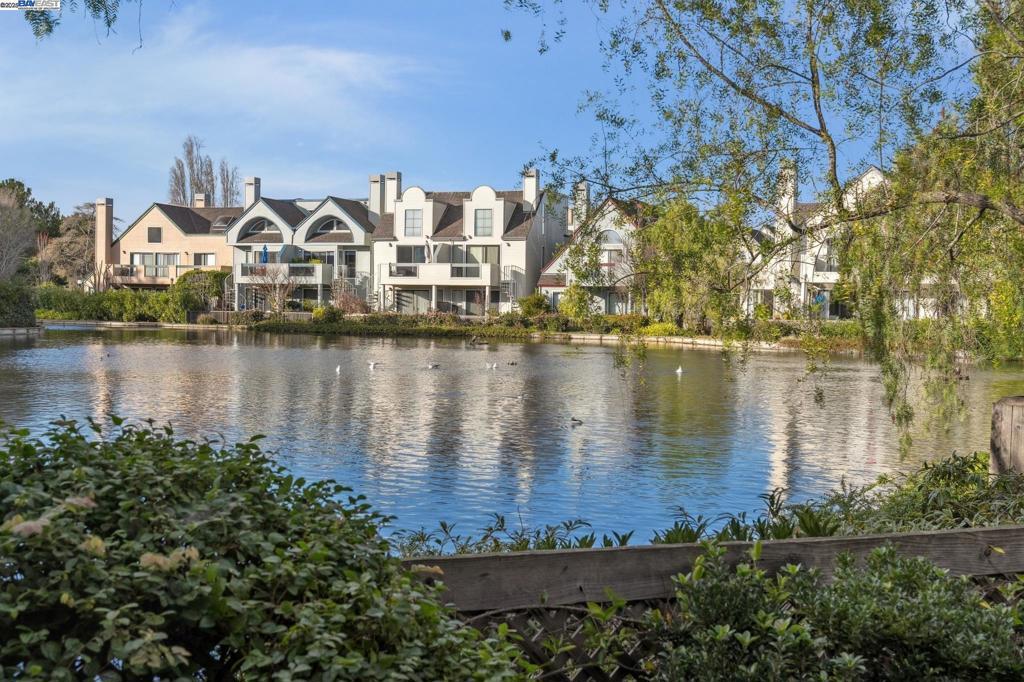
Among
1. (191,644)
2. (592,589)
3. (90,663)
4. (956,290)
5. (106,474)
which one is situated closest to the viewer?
(90,663)

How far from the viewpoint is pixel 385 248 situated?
2758 inches

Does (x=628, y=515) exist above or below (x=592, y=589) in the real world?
below

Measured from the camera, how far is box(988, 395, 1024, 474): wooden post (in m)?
7.20

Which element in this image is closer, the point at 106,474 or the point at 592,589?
the point at 106,474

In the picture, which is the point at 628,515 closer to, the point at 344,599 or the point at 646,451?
the point at 646,451

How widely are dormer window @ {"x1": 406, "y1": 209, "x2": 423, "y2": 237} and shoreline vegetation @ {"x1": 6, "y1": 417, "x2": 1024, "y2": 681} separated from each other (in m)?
65.9

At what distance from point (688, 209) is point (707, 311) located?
1051mm

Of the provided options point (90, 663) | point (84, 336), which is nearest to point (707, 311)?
point (90, 663)

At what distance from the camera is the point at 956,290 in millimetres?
9695

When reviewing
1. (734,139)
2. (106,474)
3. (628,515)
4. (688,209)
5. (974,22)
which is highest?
(974,22)

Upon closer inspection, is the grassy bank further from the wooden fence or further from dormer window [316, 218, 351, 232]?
the wooden fence

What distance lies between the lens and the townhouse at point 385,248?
66562mm

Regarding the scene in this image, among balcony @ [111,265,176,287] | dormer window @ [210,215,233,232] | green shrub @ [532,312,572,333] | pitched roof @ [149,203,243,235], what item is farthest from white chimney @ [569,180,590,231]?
balcony @ [111,265,176,287]

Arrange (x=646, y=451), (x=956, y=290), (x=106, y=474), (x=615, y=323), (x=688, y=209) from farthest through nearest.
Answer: (x=646, y=451), (x=615, y=323), (x=956, y=290), (x=688, y=209), (x=106, y=474)
